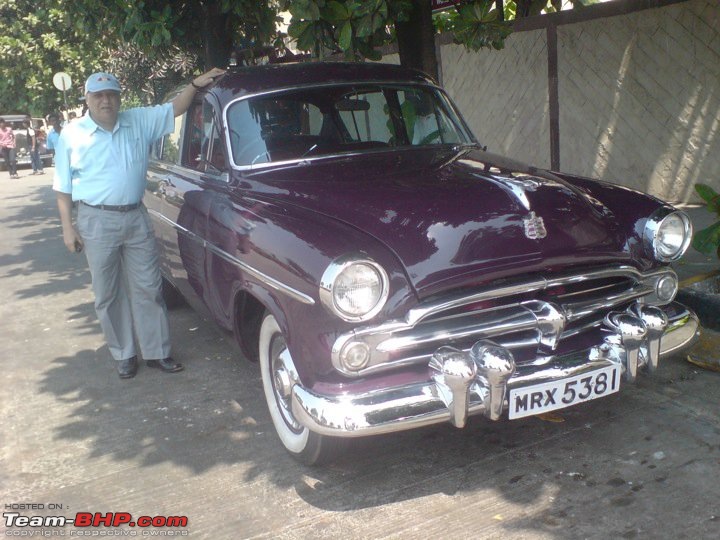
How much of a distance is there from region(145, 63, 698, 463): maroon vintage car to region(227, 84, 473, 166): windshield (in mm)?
12

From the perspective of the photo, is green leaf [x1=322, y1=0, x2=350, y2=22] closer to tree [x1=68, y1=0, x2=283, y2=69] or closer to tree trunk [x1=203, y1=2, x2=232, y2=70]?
tree [x1=68, y1=0, x2=283, y2=69]

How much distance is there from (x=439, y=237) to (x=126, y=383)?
2.70 m

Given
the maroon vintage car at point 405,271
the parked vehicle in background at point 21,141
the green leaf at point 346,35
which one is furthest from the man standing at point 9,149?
the maroon vintage car at point 405,271

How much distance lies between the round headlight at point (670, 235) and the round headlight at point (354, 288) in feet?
4.74

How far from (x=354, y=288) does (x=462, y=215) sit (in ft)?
2.17

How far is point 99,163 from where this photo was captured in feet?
16.7

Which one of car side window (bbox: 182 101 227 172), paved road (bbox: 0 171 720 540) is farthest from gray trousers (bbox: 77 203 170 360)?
car side window (bbox: 182 101 227 172)

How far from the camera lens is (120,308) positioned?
17.9ft

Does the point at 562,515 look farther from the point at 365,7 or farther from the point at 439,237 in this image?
the point at 365,7

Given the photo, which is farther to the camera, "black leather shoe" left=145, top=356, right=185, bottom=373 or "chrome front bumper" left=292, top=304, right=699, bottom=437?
"black leather shoe" left=145, top=356, right=185, bottom=373

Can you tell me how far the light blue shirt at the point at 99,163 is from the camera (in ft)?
16.5

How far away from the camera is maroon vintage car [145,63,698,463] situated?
337cm

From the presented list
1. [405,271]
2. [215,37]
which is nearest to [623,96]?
[215,37]

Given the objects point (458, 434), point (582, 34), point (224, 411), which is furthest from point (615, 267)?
point (582, 34)
